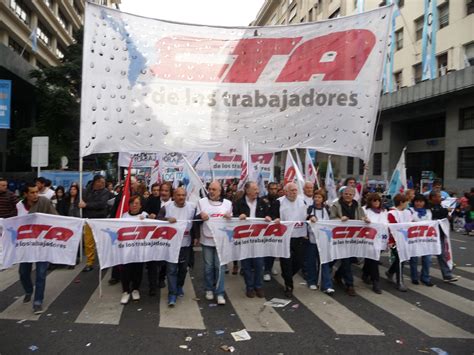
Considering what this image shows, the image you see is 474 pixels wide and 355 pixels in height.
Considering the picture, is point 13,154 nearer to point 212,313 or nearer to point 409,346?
point 212,313

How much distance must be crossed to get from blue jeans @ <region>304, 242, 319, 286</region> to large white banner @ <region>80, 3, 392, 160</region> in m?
1.69

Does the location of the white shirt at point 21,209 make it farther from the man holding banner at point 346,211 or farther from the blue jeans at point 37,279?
the man holding banner at point 346,211

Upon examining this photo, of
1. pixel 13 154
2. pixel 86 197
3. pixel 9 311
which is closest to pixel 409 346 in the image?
pixel 9 311

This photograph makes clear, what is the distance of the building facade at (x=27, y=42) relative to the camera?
23.7m

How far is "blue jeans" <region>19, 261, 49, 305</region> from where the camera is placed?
5.13 m

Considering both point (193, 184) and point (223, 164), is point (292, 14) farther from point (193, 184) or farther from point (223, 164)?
point (193, 184)

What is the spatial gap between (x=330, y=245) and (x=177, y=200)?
2530mm

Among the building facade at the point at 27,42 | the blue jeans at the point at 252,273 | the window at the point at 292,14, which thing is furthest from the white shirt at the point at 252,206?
the window at the point at 292,14

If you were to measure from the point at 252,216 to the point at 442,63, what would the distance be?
24140mm

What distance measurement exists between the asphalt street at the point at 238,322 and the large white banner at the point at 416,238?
2.03 feet

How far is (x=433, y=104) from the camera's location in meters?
24.6

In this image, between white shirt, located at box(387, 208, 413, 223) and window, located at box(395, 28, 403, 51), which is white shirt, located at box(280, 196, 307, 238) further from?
window, located at box(395, 28, 403, 51)

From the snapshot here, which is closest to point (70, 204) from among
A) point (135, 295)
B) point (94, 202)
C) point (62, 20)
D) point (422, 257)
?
point (94, 202)

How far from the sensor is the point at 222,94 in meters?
6.52
